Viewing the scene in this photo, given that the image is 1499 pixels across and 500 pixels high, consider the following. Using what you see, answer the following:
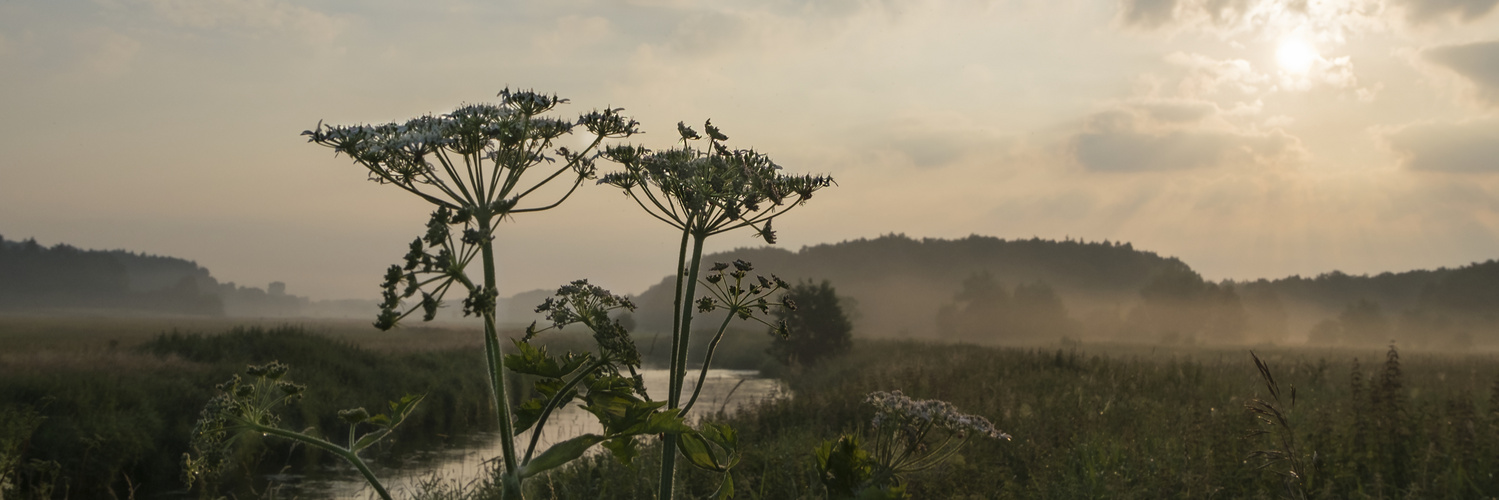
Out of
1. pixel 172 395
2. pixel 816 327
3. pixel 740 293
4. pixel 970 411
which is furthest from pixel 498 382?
pixel 816 327

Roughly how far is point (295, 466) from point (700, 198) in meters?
18.7

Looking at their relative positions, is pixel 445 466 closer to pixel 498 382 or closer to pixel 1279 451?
pixel 1279 451

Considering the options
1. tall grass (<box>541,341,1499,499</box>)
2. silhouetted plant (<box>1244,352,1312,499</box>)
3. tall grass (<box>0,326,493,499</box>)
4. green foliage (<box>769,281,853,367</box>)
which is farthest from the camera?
green foliage (<box>769,281,853,367</box>)

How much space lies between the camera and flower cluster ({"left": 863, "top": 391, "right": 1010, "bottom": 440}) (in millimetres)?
3238

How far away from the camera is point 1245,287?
5719 inches

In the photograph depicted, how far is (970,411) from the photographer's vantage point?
483 inches

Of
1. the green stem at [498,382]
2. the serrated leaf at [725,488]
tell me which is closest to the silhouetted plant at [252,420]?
the green stem at [498,382]

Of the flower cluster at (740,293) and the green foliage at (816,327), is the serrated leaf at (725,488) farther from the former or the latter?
the green foliage at (816,327)

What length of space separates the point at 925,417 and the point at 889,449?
0.19 metres

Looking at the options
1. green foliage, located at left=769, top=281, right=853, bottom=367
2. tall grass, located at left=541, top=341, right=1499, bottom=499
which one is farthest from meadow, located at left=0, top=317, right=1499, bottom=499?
green foliage, located at left=769, top=281, right=853, bottom=367

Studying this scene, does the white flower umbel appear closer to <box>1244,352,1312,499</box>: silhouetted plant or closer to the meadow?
the meadow

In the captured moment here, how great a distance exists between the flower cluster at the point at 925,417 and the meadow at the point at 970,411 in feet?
4.71

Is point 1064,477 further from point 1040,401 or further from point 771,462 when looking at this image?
point 1040,401

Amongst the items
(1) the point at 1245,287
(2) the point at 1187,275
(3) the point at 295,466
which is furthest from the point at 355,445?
(1) the point at 1245,287
